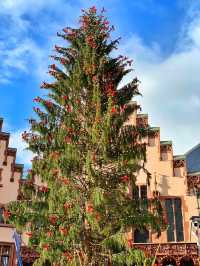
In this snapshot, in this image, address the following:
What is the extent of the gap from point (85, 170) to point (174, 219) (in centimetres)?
1043

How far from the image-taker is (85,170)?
49.4 feet

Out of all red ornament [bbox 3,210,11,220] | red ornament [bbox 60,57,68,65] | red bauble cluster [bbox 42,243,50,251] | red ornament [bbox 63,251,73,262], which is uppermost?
red ornament [bbox 60,57,68,65]

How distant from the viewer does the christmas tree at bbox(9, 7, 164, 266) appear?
13680mm

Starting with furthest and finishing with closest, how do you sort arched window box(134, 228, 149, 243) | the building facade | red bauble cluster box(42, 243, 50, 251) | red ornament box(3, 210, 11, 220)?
arched window box(134, 228, 149, 243) → the building facade → red ornament box(3, 210, 11, 220) → red bauble cluster box(42, 243, 50, 251)

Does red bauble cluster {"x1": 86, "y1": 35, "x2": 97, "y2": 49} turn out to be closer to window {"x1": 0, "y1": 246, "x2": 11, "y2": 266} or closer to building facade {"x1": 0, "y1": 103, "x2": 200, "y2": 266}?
building facade {"x1": 0, "y1": 103, "x2": 200, "y2": 266}

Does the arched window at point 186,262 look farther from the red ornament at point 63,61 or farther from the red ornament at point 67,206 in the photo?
the red ornament at point 63,61

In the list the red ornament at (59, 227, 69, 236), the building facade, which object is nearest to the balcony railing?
the building facade


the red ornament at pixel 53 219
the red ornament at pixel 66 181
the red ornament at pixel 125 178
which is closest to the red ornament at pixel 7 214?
the red ornament at pixel 53 219

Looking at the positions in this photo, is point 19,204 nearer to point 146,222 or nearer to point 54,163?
point 54,163

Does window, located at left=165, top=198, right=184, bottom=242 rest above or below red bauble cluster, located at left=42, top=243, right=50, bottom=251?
above

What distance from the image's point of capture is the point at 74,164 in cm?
1502

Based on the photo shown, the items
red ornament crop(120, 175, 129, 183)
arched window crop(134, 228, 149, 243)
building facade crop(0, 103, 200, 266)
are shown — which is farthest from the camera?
arched window crop(134, 228, 149, 243)

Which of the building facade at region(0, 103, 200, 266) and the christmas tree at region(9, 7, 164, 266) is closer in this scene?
the christmas tree at region(9, 7, 164, 266)

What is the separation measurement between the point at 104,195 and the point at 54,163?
7.80 ft
